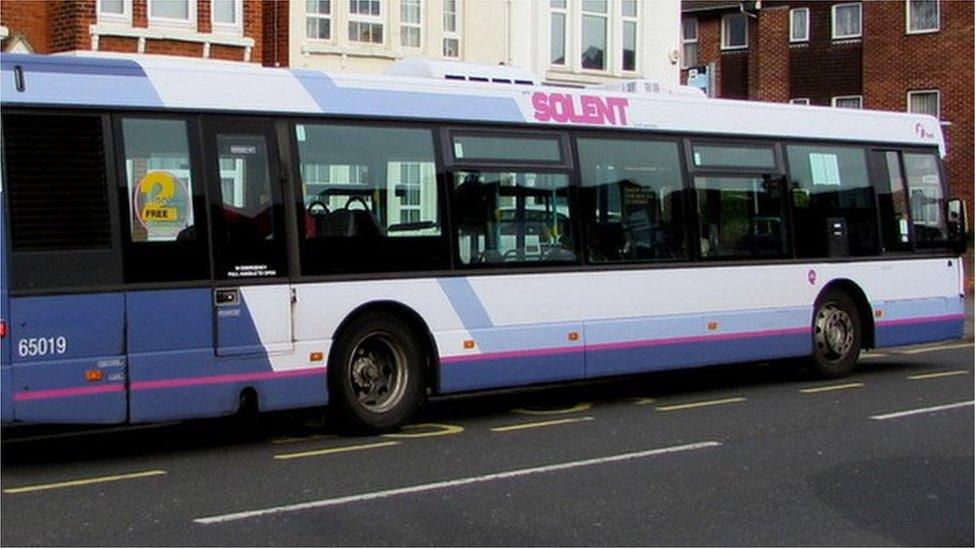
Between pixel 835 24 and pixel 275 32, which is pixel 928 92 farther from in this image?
pixel 275 32

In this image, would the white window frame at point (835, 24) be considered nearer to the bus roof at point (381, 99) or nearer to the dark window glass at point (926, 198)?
the dark window glass at point (926, 198)

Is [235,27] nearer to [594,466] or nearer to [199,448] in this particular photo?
[199,448]

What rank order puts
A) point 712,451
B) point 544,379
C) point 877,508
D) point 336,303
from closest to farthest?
1. point 877,508
2. point 712,451
3. point 336,303
4. point 544,379

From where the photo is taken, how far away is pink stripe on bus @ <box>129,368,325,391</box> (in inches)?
424

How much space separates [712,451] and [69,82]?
5033 mm

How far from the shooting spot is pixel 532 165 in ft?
44.3

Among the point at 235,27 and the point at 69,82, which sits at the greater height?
the point at 235,27

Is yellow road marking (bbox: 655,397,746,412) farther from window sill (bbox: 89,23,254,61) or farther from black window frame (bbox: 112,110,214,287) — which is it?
window sill (bbox: 89,23,254,61)

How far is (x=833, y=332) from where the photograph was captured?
53.6 feet

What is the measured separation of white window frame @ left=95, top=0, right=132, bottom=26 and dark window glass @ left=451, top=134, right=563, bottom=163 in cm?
1145

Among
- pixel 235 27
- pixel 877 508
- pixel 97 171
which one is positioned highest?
pixel 235 27

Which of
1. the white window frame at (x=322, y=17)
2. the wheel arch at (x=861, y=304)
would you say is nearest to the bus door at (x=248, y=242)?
the wheel arch at (x=861, y=304)

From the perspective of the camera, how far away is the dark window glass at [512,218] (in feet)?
42.3

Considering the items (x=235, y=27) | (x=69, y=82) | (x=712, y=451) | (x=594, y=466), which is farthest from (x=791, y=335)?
(x=235, y=27)
